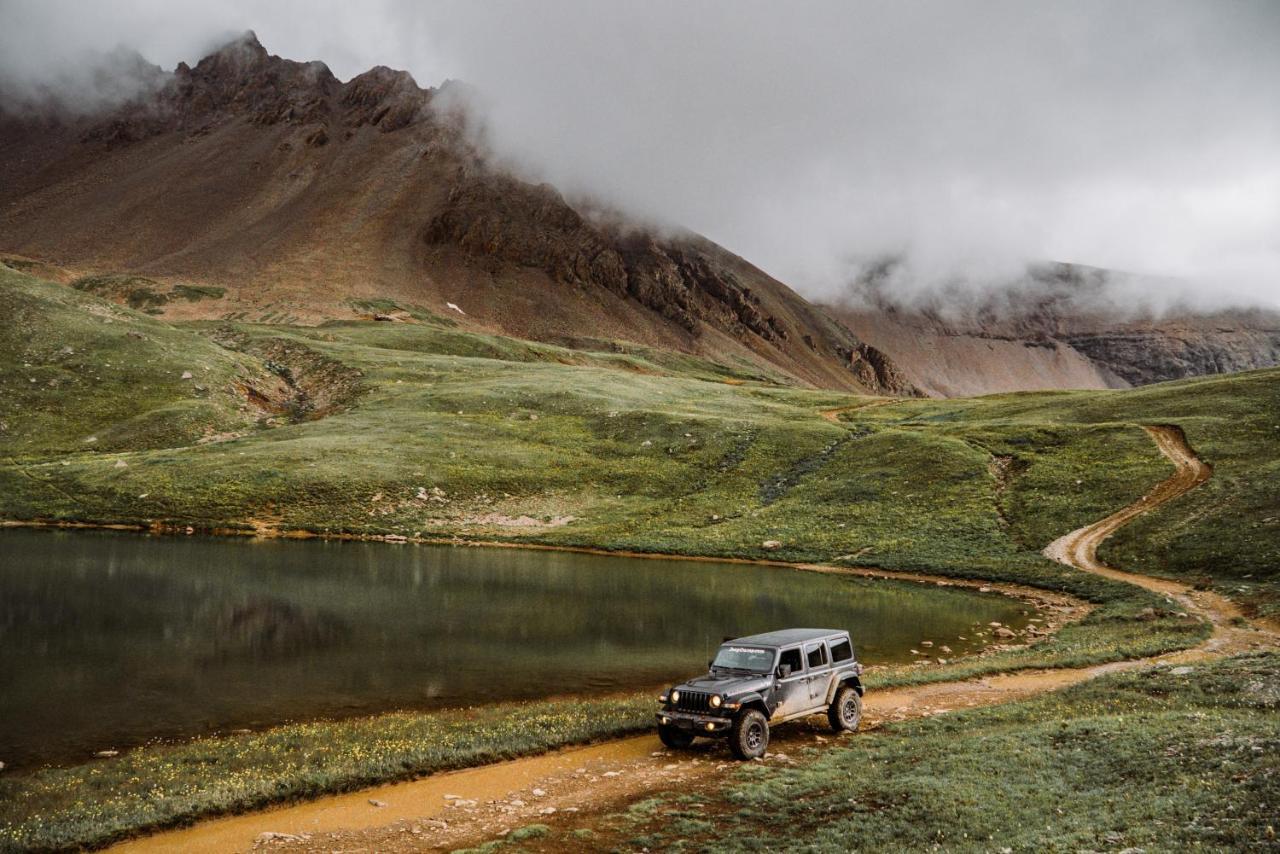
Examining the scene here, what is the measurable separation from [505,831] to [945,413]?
10369 centimetres

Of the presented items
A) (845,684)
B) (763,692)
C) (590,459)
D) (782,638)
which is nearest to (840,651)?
(845,684)

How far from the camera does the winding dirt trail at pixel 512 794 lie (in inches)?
555

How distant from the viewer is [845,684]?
22.0 metres

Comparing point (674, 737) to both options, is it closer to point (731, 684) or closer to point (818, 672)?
point (731, 684)

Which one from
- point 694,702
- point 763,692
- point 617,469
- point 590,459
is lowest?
point 694,702

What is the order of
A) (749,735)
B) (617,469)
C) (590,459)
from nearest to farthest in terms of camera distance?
(749,735), (617,469), (590,459)

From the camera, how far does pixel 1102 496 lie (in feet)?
205

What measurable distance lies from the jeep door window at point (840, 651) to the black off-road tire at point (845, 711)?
72 cm

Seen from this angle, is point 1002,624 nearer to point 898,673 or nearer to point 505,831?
point 898,673

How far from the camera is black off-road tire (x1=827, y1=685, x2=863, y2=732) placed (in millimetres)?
21562

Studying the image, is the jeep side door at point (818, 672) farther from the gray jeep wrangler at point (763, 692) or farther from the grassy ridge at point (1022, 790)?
the grassy ridge at point (1022, 790)

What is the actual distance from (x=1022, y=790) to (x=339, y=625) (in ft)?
82.9

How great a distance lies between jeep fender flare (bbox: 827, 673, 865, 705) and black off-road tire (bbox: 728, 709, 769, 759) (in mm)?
2665

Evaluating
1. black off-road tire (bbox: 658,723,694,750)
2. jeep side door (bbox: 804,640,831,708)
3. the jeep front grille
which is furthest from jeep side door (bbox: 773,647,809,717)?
black off-road tire (bbox: 658,723,694,750)
